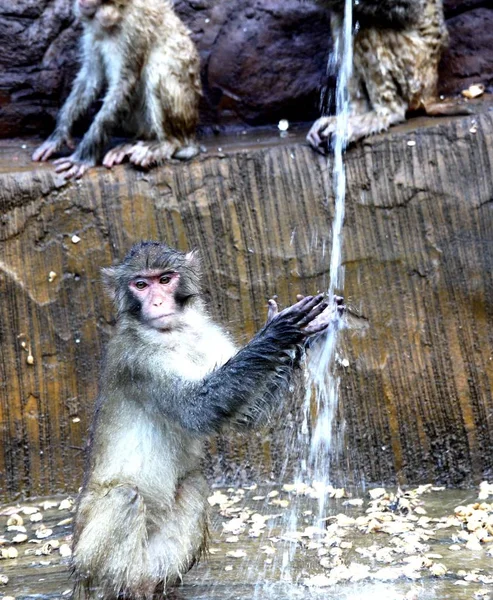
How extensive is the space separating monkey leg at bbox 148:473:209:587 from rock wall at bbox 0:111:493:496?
1866mm

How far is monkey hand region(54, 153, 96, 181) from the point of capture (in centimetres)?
752

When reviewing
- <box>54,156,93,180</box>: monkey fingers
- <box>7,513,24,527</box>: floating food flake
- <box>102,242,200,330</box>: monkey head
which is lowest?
<box>7,513,24,527</box>: floating food flake

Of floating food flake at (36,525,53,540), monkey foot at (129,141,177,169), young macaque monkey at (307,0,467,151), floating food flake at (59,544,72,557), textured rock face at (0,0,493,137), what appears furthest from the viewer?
textured rock face at (0,0,493,137)

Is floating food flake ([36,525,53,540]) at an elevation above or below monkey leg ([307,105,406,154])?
below

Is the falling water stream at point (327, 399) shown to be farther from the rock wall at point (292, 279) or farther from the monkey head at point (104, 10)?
the monkey head at point (104, 10)

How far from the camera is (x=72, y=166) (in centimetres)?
762

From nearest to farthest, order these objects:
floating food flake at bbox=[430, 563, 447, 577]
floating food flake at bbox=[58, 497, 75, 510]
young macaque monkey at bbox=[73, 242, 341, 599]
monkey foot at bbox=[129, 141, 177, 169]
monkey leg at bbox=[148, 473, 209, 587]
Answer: young macaque monkey at bbox=[73, 242, 341, 599], monkey leg at bbox=[148, 473, 209, 587], floating food flake at bbox=[430, 563, 447, 577], floating food flake at bbox=[58, 497, 75, 510], monkey foot at bbox=[129, 141, 177, 169]

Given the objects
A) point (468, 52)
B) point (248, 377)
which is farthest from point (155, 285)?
point (468, 52)

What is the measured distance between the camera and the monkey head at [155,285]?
5.38 m

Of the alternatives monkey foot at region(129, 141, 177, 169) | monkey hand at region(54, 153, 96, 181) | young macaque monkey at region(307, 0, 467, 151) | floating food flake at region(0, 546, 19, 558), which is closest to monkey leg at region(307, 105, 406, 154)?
young macaque monkey at region(307, 0, 467, 151)

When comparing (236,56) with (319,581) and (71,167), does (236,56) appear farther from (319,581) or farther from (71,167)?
(319,581)

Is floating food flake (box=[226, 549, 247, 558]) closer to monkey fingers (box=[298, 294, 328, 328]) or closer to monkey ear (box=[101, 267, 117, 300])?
monkey ear (box=[101, 267, 117, 300])

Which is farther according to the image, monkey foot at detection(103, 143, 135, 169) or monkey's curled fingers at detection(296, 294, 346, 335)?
monkey foot at detection(103, 143, 135, 169)

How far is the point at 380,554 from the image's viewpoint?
5.96 meters
